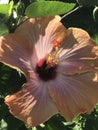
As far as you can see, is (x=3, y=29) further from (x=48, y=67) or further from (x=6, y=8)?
(x=48, y=67)

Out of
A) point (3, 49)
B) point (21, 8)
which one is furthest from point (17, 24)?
point (3, 49)

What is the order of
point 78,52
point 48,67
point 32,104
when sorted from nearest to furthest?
point 32,104 → point 78,52 → point 48,67

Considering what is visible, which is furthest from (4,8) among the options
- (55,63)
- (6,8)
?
(55,63)

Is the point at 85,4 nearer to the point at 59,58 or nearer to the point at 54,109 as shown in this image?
the point at 59,58

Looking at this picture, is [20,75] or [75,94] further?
[20,75]

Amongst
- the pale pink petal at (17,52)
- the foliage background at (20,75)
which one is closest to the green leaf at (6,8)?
the foliage background at (20,75)

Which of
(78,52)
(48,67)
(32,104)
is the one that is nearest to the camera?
(32,104)
